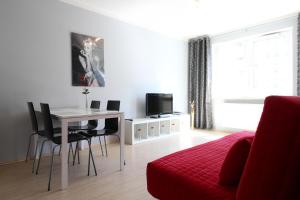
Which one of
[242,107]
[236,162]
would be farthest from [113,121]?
[242,107]

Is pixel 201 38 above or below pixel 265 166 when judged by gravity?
above

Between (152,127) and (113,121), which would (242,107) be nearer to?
(152,127)

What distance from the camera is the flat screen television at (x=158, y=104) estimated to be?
4531 millimetres

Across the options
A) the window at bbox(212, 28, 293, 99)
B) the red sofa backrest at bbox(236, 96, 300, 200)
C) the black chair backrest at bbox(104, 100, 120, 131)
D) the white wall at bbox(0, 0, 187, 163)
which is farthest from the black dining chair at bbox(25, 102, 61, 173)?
the window at bbox(212, 28, 293, 99)

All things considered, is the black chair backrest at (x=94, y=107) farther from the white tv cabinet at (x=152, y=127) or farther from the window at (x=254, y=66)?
the window at (x=254, y=66)

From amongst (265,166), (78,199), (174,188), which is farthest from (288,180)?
(78,199)

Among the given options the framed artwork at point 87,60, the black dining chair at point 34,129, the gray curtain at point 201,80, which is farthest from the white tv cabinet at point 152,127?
the black dining chair at point 34,129

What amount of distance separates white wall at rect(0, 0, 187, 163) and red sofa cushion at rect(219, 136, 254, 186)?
2.89m

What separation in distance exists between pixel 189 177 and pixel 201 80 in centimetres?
423

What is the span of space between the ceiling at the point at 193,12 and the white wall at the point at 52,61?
0.21 metres

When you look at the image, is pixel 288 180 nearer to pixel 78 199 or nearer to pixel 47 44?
pixel 78 199

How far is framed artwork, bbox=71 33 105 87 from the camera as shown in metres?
3.56

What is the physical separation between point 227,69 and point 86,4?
3.51 metres

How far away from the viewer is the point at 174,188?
1.44 m
